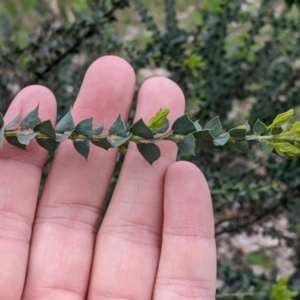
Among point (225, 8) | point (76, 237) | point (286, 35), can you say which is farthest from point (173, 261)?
point (286, 35)

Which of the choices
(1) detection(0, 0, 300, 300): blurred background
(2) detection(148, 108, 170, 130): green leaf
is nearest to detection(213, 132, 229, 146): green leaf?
(2) detection(148, 108, 170, 130): green leaf

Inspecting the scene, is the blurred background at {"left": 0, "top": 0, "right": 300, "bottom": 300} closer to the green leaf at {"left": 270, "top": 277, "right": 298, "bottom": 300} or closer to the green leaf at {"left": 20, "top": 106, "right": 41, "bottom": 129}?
the green leaf at {"left": 270, "top": 277, "right": 298, "bottom": 300}

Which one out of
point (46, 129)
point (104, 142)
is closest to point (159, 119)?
point (104, 142)

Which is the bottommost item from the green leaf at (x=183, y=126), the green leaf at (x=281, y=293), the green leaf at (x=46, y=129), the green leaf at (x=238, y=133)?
the green leaf at (x=281, y=293)

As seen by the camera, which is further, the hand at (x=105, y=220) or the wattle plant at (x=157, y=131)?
the hand at (x=105, y=220)

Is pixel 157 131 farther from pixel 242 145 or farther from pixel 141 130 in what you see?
pixel 242 145

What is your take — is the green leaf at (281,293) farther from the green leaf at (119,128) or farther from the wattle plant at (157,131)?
the green leaf at (119,128)

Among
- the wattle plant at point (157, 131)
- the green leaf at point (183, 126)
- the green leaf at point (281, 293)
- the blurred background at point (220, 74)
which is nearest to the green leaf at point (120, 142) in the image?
the wattle plant at point (157, 131)

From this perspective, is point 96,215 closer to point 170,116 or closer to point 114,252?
point 114,252
